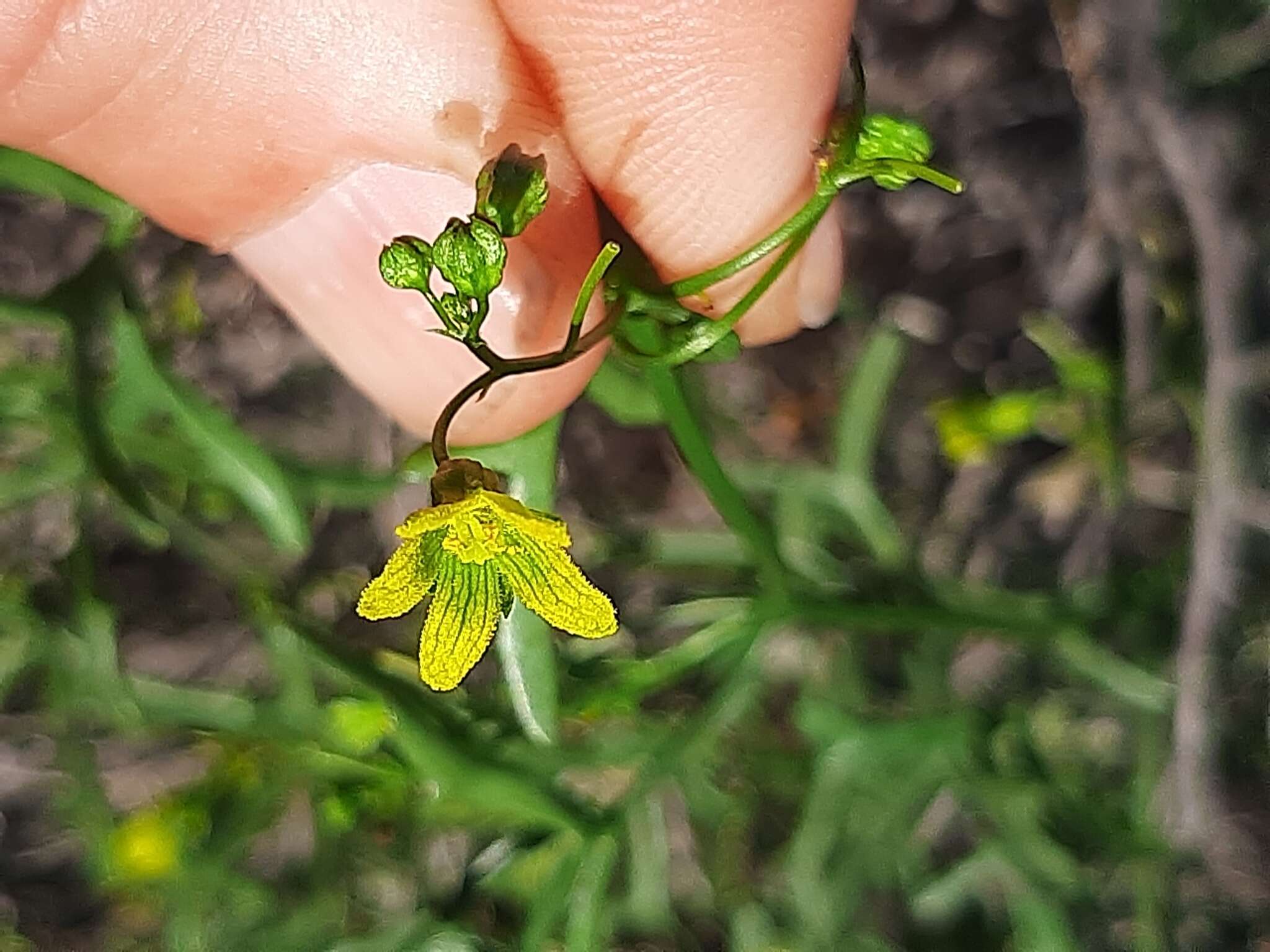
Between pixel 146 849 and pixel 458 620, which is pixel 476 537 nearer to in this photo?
pixel 458 620

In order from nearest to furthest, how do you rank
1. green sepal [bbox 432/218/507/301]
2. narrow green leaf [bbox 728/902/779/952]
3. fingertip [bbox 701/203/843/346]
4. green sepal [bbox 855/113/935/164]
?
1. green sepal [bbox 432/218/507/301]
2. green sepal [bbox 855/113/935/164]
3. fingertip [bbox 701/203/843/346]
4. narrow green leaf [bbox 728/902/779/952]

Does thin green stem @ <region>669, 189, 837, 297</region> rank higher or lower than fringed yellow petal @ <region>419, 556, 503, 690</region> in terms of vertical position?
higher

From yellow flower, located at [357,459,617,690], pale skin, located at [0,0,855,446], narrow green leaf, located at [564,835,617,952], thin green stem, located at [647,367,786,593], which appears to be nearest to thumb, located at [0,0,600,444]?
pale skin, located at [0,0,855,446]

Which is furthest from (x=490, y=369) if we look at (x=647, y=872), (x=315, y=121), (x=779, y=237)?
(x=647, y=872)

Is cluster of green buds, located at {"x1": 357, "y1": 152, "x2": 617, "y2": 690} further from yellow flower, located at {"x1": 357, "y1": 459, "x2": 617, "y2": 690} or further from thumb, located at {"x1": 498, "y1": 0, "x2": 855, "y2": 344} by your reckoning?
thumb, located at {"x1": 498, "y1": 0, "x2": 855, "y2": 344}

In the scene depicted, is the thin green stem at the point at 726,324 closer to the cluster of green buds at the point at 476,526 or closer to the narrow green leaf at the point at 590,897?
the cluster of green buds at the point at 476,526

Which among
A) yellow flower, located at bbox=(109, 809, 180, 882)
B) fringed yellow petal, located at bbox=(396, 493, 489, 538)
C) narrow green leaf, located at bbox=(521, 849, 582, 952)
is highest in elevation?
fringed yellow petal, located at bbox=(396, 493, 489, 538)

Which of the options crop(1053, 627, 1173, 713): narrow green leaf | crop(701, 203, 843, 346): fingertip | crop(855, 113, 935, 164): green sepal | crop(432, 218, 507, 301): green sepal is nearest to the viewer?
crop(432, 218, 507, 301): green sepal

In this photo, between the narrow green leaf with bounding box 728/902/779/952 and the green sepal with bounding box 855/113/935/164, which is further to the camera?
the narrow green leaf with bounding box 728/902/779/952

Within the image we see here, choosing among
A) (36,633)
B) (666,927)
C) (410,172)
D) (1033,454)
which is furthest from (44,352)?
(1033,454)
